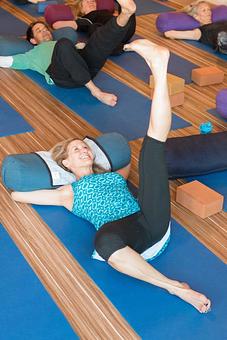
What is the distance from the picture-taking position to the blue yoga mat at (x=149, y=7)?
243 inches

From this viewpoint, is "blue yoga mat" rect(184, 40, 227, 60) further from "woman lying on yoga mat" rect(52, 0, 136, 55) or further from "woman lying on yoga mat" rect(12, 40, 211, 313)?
"woman lying on yoga mat" rect(12, 40, 211, 313)

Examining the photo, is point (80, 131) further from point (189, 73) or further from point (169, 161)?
point (189, 73)

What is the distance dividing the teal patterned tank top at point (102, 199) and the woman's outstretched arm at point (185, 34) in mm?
2933

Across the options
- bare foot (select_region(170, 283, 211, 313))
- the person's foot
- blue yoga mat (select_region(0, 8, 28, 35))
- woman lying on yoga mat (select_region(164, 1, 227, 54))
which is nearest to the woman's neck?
the person's foot

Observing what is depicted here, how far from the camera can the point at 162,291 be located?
2.29m

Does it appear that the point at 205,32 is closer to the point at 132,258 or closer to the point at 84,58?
the point at 84,58

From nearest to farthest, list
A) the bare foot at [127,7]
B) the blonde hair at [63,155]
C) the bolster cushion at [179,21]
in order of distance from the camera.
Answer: the blonde hair at [63,155]
the bare foot at [127,7]
the bolster cushion at [179,21]

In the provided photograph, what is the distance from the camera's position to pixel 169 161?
2.95 m

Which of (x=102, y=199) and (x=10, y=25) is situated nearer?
(x=102, y=199)

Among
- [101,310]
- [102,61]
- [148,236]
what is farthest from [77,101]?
[101,310]

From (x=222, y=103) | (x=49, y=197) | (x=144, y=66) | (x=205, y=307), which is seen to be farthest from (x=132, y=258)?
(x=144, y=66)

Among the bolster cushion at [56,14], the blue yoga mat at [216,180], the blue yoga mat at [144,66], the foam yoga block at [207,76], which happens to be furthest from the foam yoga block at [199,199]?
the bolster cushion at [56,14]

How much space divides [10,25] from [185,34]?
1.84 meters

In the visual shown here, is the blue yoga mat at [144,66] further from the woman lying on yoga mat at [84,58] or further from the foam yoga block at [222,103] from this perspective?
the foam yoga block at [222,103]
